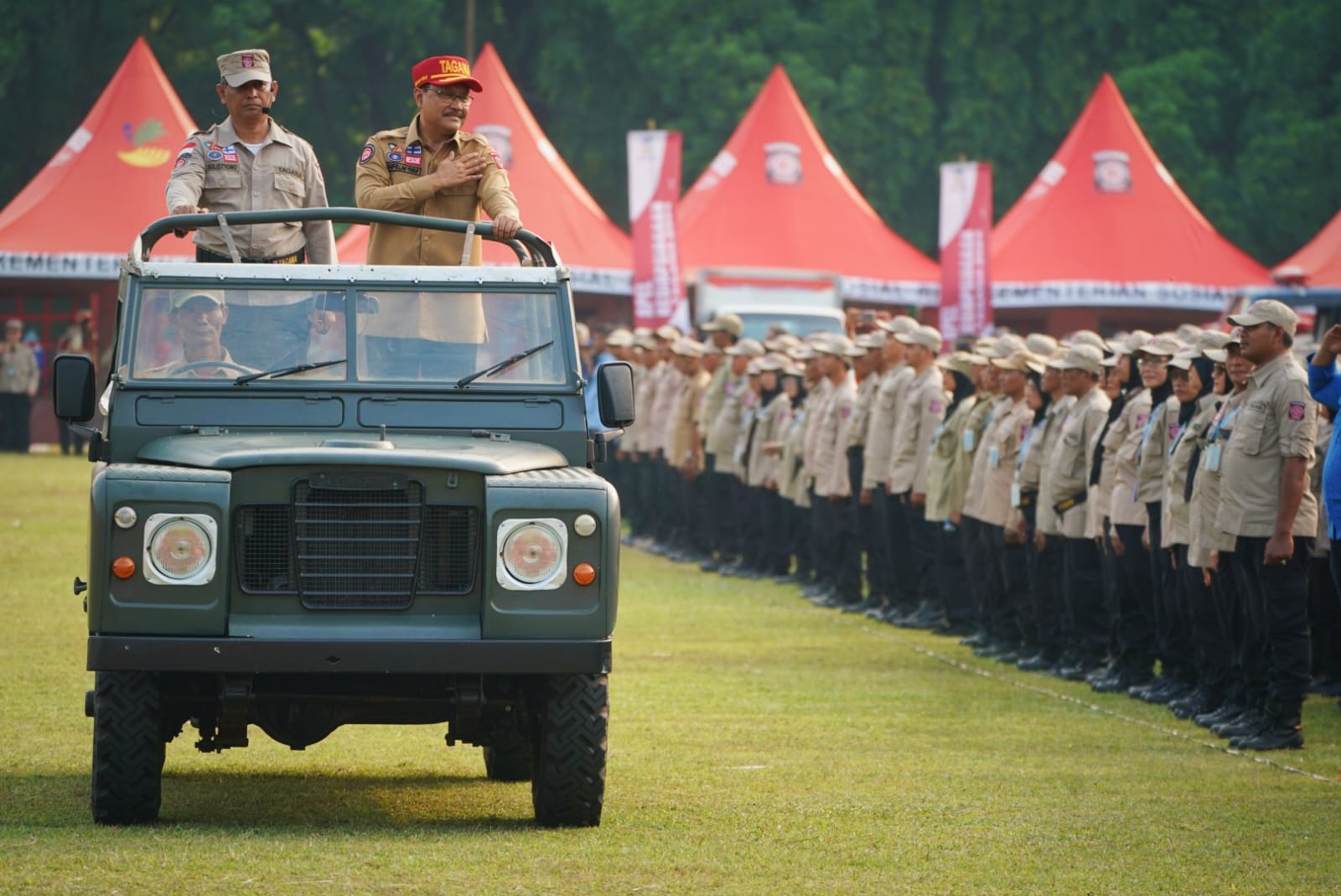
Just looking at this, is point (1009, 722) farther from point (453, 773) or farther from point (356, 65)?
point (356, 65)

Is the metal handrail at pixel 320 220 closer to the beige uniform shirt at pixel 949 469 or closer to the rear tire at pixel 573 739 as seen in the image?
the rear tire at pixel 573 739

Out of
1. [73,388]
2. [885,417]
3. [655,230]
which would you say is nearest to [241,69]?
[73,388]

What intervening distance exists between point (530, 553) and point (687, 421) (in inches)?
753

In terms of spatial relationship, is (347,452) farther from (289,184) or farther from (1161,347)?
(1161,347)

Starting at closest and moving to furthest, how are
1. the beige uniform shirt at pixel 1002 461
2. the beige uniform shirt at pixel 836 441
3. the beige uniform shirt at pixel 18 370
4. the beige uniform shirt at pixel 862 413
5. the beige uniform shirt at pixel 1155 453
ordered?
the beige uniform shirt at pixel 1155 453
the beige uniform shirt at pixel 1002 461
the beige uniform shirt at pixel 862 413
the beige uniform shirt at pixel 836 441
the beige uniform shirt at pixel 18 370

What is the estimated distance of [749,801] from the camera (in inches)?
413

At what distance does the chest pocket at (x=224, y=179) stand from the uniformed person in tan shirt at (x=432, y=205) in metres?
0.56

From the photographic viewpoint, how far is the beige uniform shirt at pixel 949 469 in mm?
18812

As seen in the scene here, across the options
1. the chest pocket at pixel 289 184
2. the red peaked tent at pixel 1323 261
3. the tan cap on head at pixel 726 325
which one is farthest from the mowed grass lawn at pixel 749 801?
the red peaked tent at pixel 1323 261

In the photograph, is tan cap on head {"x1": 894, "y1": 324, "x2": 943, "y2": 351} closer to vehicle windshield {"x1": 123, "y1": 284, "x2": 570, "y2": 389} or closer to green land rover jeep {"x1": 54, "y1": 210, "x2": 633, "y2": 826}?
vehicle windshield {"x1": 123, "y1": 284, "x2": 570, "y2": 389}

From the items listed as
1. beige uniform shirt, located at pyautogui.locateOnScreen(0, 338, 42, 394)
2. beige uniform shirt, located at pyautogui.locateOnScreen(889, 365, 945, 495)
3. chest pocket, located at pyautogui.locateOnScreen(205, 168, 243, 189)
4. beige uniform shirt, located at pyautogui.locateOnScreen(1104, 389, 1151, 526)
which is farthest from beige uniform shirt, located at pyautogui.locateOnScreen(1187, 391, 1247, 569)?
beige uniform shirt, located at pyautogui.locateOnScreen(0, 338, 42, 394)

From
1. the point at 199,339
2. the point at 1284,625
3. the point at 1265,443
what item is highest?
the point at 199,339

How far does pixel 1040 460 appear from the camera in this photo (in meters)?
16.8

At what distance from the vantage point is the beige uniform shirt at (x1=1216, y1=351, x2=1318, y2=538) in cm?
1255
